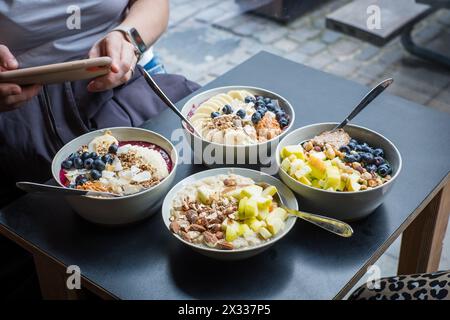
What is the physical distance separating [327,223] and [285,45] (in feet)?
8.57

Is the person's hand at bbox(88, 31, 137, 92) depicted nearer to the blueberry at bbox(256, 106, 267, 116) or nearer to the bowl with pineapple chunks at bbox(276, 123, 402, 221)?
the blueberry at bbox(256, 106, 267, 116)

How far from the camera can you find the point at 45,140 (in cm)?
162

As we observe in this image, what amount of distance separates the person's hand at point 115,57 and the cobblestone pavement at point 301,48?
1660 mm

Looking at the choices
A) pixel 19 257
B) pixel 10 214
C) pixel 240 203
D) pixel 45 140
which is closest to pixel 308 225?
pixel 240 203

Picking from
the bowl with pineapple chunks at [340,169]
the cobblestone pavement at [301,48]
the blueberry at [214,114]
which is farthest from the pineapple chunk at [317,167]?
the cobblestone pavement at [301,48]

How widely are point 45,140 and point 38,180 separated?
0.12 metres

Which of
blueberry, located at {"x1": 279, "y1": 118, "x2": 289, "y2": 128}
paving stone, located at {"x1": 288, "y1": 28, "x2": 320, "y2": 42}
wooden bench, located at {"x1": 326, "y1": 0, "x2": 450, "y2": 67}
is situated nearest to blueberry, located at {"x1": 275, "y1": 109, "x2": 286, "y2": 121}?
blueberry, located at {"x1": 279, "y1": 118, "x2": 289, "y2": 128}

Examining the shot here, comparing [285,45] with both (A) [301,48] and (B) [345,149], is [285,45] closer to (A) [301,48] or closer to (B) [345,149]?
(A) [301,48]

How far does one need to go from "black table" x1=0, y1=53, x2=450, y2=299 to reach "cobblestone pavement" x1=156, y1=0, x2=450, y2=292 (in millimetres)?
1654

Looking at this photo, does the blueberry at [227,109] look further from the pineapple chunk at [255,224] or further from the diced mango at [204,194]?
the pineapple chunk at [255,224]

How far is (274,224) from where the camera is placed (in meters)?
1.09

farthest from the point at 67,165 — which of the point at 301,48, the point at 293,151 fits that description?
the point at 301,48

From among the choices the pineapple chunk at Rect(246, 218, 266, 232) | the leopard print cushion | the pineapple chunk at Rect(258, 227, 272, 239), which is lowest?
the leopard print cushion

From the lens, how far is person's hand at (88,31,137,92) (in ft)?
4.93
